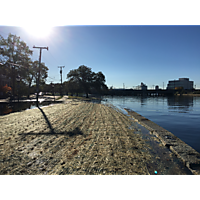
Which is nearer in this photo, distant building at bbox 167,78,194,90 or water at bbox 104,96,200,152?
water at bbox 104,96,200,152

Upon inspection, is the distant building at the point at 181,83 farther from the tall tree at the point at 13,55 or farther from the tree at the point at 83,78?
the tall tree at the point at 13,55

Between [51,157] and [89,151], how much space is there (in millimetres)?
1292

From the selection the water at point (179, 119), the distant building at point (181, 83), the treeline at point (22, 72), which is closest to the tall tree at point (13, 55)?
the treeline at point (22, 72)

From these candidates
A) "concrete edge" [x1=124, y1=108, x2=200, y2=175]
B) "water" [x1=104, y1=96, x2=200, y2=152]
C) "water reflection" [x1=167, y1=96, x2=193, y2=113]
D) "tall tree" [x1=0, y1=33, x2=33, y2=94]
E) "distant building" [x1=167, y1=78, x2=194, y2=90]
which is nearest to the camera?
"concrete edge" [x1=124, y1=108, x2=200, y2=175]

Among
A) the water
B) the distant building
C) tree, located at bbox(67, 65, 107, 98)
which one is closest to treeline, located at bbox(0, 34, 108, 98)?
tree, located at bbox(67, 65, 107, 98)

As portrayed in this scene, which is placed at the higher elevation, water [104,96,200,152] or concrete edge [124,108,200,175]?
concrete edge [124,108,200,175]

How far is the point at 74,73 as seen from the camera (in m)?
53.9

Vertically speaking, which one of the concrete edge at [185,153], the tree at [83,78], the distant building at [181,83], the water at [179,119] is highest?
the distant building at [181,83]

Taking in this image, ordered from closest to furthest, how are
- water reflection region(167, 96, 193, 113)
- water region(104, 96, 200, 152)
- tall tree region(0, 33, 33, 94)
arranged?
water region(104, 96, 200, 152)
water reflection region(167, 96, 193, 113)
tall tree region(0, 33, 33, 94)

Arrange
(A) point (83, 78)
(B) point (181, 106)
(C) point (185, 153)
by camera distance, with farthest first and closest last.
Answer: (A) point (83, 78)
(B) point (181, 106)
(C) point (185, 153)

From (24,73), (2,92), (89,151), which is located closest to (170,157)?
(89,151)

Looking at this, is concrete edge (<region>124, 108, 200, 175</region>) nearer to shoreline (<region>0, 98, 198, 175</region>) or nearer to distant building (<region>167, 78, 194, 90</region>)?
shoreline (<region>0, 98, 198, 175</region>)

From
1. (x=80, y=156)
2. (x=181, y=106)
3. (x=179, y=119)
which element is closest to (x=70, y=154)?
(x=80, y=156)

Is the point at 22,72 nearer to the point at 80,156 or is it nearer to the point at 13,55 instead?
the point at 13,55
